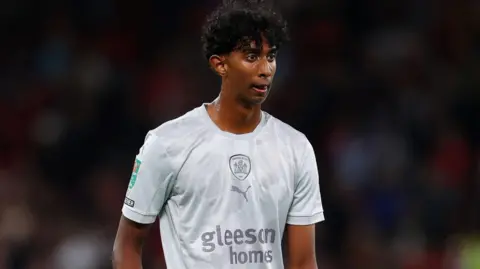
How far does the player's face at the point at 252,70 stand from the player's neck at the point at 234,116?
0.24ft

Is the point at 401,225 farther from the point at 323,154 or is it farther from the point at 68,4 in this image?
the point at 68,4

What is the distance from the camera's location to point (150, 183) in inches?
150

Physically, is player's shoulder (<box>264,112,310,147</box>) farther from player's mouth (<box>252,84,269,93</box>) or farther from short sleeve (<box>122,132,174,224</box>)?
short sleeve (<box>122,132,174,224</box>)

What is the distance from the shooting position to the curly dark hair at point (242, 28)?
3.82 metres

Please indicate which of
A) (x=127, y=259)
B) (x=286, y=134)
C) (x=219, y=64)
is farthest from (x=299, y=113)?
(x=127, y=259)

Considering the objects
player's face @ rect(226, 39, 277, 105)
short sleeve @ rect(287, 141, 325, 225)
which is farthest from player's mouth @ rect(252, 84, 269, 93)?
short sleeve @ rect(287, 141, 325, 225)

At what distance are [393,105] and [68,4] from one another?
3.00 meters

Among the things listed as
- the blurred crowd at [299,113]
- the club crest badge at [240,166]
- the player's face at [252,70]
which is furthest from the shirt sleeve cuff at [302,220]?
the blurred crowd at [299,113]

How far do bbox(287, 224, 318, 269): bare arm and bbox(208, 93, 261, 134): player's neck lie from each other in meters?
0.43

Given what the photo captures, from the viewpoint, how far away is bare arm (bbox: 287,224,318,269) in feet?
13.0

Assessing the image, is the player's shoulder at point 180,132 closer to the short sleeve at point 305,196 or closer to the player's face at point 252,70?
the player's face at point 252,70

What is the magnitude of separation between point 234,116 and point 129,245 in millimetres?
631

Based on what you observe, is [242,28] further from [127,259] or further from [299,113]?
[299,113]

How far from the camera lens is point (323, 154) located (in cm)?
800
